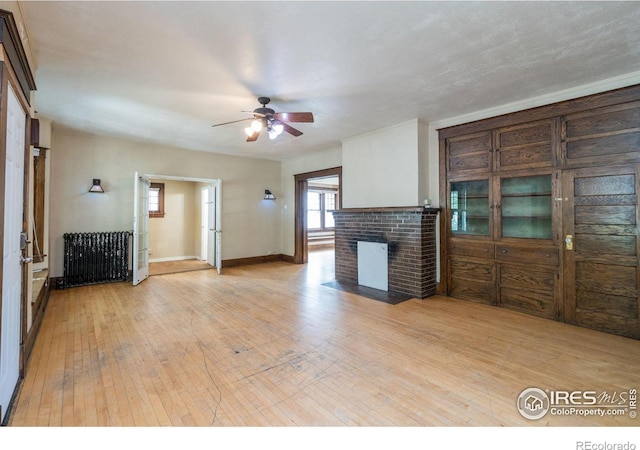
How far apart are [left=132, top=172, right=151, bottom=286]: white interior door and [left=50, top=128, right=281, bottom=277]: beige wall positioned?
38 cm

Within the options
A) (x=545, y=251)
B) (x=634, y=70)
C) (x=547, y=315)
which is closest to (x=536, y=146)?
(x=634, y=70)

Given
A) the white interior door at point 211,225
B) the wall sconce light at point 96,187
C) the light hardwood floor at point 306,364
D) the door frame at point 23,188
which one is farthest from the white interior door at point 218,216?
the door frame at point 23,188

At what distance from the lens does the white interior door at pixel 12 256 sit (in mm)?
1883

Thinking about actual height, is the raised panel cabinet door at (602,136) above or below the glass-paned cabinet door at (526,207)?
above

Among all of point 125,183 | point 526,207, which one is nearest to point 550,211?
point 526,207

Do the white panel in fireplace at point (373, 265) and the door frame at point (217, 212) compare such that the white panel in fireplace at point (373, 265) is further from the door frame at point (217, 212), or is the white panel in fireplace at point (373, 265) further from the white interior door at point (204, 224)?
the white interior door at point (204, 224)

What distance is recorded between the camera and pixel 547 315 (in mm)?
3703

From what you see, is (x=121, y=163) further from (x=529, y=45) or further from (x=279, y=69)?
(x=529, y=45)

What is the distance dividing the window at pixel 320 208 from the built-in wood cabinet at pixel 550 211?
684cm

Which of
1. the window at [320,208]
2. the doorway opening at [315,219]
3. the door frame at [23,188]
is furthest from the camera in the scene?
the window at [320,208]

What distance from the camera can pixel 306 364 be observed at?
2.60 meters

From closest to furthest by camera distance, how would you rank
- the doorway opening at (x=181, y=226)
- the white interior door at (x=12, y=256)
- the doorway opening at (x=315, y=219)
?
the white interior door at (x=12, y=256) → the doorway opening at (x=181, y=226) → the doorway opening at (x=315, y=219)

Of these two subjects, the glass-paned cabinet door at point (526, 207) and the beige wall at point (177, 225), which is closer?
the glass-paned cabinet door at point (526, 207)

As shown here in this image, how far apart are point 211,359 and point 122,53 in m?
2.86
